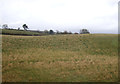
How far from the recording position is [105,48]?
761 inches

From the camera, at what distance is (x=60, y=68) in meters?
9.77

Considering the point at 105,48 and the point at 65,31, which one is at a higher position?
the point at 65,31

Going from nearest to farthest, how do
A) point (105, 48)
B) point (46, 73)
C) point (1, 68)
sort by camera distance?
point (46, 73)
point (1, 68)
point (105, 48)

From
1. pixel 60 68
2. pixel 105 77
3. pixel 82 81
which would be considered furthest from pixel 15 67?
pixel 105 77

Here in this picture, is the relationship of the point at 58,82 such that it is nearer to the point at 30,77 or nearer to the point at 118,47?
→ the point at 30,77

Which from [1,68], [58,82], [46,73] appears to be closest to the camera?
[58,82]

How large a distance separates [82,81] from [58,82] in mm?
1570

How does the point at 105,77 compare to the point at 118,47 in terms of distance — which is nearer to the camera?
the point at 105,77

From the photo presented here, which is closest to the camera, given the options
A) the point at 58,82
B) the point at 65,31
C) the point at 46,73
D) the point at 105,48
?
the point at 58,82

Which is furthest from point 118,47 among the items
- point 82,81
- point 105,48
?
point 82,81

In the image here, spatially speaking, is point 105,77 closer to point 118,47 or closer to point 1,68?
point 1,68

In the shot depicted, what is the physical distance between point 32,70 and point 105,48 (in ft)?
46.5

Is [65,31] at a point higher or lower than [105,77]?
higher

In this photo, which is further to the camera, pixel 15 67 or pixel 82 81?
pixel 15 67
